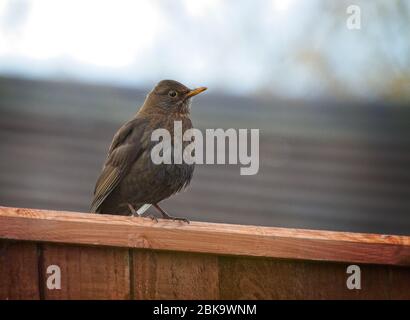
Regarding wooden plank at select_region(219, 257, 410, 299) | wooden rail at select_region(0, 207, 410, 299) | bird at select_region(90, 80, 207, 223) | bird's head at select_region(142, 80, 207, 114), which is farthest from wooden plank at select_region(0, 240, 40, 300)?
bird's head at select_region(142, 80, 207, 114)

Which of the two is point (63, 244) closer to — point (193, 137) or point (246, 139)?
point (193, 137)

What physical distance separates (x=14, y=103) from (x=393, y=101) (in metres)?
2.24

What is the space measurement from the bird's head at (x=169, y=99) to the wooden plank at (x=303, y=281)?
2467 mm

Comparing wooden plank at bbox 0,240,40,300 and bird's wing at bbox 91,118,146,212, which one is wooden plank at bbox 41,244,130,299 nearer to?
wooden plank at bbox 0,240,40,300

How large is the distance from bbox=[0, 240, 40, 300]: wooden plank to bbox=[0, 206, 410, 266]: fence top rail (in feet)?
0.12

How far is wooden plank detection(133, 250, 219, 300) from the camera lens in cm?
285

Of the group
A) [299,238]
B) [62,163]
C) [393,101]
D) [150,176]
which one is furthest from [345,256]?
[393,101]

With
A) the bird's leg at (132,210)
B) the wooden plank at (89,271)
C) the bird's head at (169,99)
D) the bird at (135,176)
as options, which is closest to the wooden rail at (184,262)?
the wooden plank at (89,271)

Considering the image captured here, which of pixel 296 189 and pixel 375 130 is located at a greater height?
pixel 375 130

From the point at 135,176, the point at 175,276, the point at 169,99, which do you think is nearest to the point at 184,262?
the point at 175,276

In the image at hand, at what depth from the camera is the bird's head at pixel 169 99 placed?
530cm

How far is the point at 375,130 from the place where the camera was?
579 centimetres

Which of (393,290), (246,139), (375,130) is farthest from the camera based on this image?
(375,130)

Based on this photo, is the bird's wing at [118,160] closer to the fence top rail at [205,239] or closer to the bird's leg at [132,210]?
the bird's leg at [132,210]
